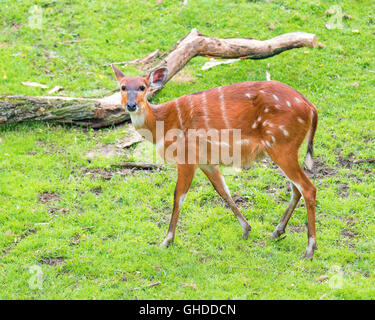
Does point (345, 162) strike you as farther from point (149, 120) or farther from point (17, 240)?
point (17, 240)

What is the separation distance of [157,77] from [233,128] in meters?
1.23

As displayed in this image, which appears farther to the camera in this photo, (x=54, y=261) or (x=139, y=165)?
(x=139, y=165)

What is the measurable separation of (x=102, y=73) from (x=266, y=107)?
5139 millimetres

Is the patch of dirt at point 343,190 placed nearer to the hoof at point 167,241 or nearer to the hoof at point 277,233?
the hoof at point 277,233

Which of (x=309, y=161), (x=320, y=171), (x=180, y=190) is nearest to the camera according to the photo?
(x=309, y=161)

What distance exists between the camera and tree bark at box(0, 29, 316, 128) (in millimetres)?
8391

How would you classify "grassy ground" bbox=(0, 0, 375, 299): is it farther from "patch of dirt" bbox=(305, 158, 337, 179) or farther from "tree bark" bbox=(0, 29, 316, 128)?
"tree bark" bbox=(0, 29, 316, 128)

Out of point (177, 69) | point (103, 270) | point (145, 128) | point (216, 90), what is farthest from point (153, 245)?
point (177, 69)

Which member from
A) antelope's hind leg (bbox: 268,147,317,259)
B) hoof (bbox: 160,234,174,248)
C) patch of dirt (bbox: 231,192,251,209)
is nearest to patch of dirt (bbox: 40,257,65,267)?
hoof (bbox: 160,234,174,248)

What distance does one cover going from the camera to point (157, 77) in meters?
6.56

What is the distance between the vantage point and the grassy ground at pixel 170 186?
5602mm

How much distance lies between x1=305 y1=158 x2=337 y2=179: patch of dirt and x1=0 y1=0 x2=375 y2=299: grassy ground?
3 cm

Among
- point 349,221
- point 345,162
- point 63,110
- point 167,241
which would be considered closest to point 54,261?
point 167,241

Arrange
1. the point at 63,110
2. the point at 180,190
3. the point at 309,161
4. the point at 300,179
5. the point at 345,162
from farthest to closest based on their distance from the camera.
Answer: the point at 63,110 → the point at 345,162 → the point at 180,190 → the point at 309,161 → the point at 300,179
